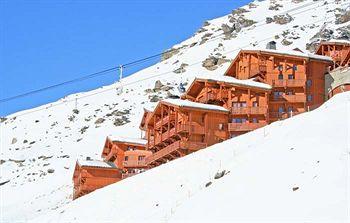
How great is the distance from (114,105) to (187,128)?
72.8 m

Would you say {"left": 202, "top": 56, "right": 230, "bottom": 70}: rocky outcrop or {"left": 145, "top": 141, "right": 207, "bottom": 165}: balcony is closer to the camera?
{"left": 145, "top": 141, "right": 207, "bottom": 165}: balcony

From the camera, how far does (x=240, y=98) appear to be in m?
63.1

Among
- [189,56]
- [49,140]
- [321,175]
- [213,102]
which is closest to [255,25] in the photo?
[189,56]

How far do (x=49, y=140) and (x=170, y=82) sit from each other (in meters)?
31.3

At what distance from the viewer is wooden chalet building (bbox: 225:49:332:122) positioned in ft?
215

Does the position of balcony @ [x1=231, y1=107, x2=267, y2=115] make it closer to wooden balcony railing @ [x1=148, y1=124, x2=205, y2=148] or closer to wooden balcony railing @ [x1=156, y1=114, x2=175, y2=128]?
wooden balcony railing @ [x1=148, y1=124, x2=205, y2=148]

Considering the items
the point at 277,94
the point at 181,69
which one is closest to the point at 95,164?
the point at 277,94

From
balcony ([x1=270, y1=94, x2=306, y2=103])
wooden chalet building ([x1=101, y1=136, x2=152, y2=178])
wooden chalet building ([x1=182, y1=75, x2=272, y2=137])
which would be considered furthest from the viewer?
wooden chalet building ([x1=101, y1=136, x2=152, y2=178])

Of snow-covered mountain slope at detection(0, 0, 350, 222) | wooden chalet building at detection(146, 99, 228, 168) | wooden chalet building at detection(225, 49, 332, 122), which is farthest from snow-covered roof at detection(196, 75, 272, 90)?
snow-covered mountain slope at detection(0, 0, 350, 222)

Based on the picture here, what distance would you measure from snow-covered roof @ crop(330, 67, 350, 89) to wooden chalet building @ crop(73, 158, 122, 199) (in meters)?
27.4

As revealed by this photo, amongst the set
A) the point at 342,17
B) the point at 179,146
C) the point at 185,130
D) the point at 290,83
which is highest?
the point at 342,17

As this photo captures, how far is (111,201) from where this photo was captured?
38.3 meters

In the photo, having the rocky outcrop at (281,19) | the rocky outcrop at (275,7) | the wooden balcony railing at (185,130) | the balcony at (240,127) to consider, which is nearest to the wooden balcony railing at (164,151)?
the wooden balcony railing at (185,130)

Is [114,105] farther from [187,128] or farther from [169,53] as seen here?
[187,128]
